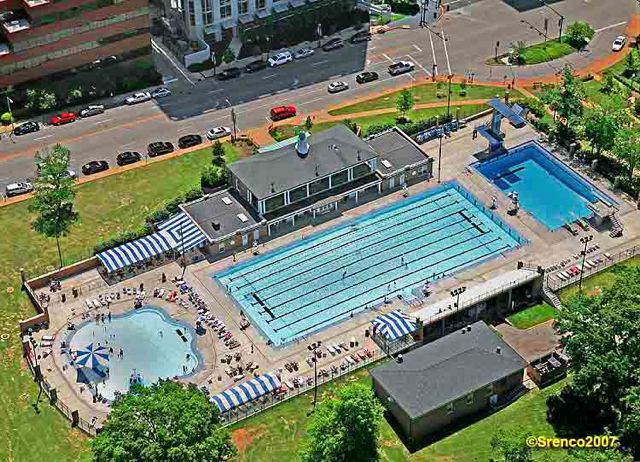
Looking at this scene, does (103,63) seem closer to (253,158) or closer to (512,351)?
(253,158)

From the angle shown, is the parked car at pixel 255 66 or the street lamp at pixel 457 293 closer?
the street lamp at pixel 457 293

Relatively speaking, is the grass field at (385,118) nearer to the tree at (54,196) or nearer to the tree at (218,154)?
the tree at (218,154)

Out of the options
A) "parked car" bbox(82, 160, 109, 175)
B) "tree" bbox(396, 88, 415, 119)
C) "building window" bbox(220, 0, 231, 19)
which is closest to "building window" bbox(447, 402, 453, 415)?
"tree" bbox(396, 88, 415, 119)

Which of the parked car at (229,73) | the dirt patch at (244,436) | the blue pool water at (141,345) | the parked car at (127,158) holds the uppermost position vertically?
the parked car at (229,73)

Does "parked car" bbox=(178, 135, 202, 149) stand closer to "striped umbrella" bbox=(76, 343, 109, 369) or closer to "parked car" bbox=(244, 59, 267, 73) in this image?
"parked car" bbox=(244, 59, 267, 73)

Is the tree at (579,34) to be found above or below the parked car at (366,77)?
above

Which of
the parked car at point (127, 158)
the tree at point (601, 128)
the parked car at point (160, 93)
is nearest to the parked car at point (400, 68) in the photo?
the tree at point (601, 128)

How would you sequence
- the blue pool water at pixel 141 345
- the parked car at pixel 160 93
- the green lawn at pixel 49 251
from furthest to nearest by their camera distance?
the parked car at pixel 160 93, the blue pool water at pixel 141 345, the green lawn at pixel 49 251
